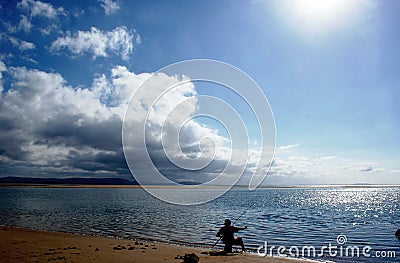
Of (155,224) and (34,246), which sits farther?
(155,224)

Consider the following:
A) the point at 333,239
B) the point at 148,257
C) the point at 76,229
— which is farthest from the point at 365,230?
the point at 76,229

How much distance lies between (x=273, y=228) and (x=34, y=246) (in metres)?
21.1

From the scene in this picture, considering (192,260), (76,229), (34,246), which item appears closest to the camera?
(192,260)

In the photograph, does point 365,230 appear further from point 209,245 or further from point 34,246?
point 34,246

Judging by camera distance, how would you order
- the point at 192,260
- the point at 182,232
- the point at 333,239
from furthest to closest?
1. the point at 182,232
2. the point at 333,239
3. the point at 192,260

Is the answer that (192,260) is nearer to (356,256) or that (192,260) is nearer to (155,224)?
(356,256)

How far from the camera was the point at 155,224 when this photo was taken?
32.4 meters

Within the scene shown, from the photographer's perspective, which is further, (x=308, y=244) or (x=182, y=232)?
(x=182, y=232)

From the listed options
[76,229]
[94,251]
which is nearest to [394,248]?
[94,251]

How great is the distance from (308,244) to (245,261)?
9.60 meters

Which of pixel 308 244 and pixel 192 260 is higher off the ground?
pixel 192 260

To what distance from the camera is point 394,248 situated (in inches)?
802

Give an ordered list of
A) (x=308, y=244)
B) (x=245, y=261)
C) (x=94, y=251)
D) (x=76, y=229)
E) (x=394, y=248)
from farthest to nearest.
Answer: (x=76, y=229)
(x=308, y=244)
(x=394, y=248)
(x=94, y=251)
(x=245, y=261)

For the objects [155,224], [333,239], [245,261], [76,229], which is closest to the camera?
[245,261]
